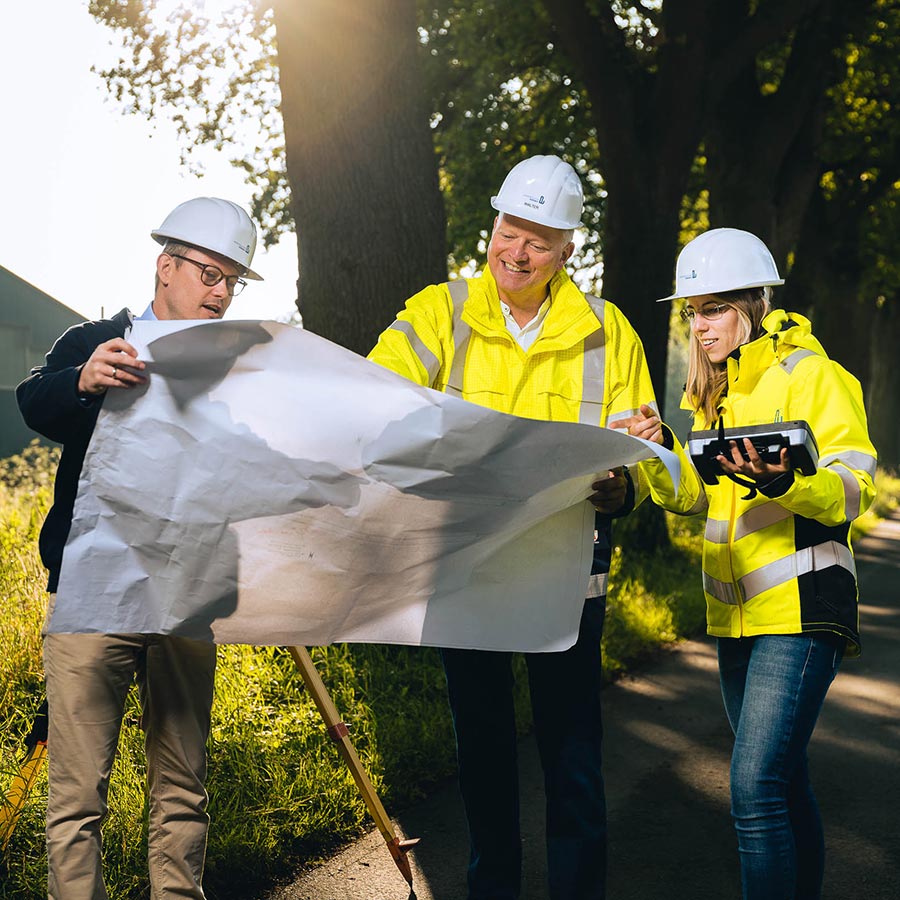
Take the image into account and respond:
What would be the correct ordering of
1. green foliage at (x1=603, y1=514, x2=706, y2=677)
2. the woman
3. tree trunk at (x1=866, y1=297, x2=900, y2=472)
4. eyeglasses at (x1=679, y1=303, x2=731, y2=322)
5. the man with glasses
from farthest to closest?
tree trunk at (x1=866, y1=297, x2=900, y2=472) → green foliage at (x1=603, y1=514, x2=706, y2=677) → eyeglasses at (x1=679, y1=303, x2=731, y2=322) → the woman → the man with glasses

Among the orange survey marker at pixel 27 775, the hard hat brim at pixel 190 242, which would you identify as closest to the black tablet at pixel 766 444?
the hard hat brim at pixel 190 242

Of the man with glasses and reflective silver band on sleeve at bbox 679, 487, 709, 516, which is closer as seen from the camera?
the man with glasses

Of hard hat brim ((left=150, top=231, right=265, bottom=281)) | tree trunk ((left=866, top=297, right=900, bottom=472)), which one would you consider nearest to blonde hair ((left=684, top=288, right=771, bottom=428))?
hard hat brim ((left=150, top=231, right=265, bottom=281))

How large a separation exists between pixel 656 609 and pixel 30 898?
20.6 feet

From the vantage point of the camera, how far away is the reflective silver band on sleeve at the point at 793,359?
3389 millimetres

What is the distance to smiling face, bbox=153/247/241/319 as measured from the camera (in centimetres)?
340

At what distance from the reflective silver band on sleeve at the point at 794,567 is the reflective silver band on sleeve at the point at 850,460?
0.26m

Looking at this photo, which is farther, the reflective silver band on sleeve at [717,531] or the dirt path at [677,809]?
the dirt path at [677,809]

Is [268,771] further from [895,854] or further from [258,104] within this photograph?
[258,104]

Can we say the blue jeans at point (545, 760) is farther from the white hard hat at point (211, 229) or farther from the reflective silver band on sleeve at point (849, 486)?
the white hard hat at point (211, 229)

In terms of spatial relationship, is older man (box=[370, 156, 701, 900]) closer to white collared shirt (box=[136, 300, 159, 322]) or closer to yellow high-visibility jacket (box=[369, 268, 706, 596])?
yellow high-visibility jacket (box=[369, 268, 706, 596])

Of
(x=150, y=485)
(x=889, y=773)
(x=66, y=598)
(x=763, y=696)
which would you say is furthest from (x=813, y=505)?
(x=889, y=773)

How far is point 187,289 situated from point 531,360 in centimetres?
106

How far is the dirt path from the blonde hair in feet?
6.13
